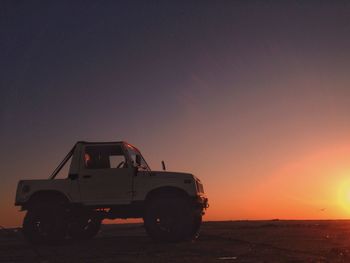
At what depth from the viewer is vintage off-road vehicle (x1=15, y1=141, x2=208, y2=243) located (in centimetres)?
1412

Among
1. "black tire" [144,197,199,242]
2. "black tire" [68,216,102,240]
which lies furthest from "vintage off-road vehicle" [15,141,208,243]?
"black tire" [68,216,102,240]

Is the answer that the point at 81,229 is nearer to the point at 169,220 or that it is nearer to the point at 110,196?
the point at 110,196

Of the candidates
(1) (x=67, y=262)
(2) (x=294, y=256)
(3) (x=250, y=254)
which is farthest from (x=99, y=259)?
(2) (x=294, y=256)

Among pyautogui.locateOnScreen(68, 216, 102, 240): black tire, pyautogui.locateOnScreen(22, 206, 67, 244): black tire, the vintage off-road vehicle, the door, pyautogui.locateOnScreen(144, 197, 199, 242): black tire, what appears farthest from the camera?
pyautogui.locateOnScreen(68, 216, 102, 240): black tire

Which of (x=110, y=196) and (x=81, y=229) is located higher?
(x=110, y=196)

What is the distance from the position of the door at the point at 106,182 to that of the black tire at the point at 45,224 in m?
0.84

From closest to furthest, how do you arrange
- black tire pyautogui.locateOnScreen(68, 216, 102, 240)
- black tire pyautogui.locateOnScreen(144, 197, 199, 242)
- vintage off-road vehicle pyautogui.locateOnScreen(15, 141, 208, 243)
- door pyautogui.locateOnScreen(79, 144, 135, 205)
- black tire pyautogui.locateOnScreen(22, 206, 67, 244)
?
black tire pyautogui.locateOnScreen(144, 197, 199, 242) → vintage off-road vehicle pyautogui.locateOnScreen(15, 141, 208, 243) → door pyautogui.locateOnScreen(79, 144, 135, 205) → black tire pyautogui.locateOnScreen(22, 206, 67, 244) → black tire pyautogui.locateOnScreen(68, 216, 102, 240)

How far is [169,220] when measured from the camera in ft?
46.2

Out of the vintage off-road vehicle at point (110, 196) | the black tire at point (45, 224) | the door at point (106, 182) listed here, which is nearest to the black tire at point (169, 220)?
the vintage off-road vehicle at point (110, 196)

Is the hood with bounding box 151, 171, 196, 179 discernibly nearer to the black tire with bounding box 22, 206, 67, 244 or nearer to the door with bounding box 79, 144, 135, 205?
the door with bounding box 79, 144, 135, 205

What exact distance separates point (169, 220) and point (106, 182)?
6.58 ft

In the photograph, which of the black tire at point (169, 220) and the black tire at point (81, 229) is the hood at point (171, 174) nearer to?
the black tire at point (169, 220)

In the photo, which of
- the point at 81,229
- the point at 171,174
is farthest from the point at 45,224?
the point at 171,174

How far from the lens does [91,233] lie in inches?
666
